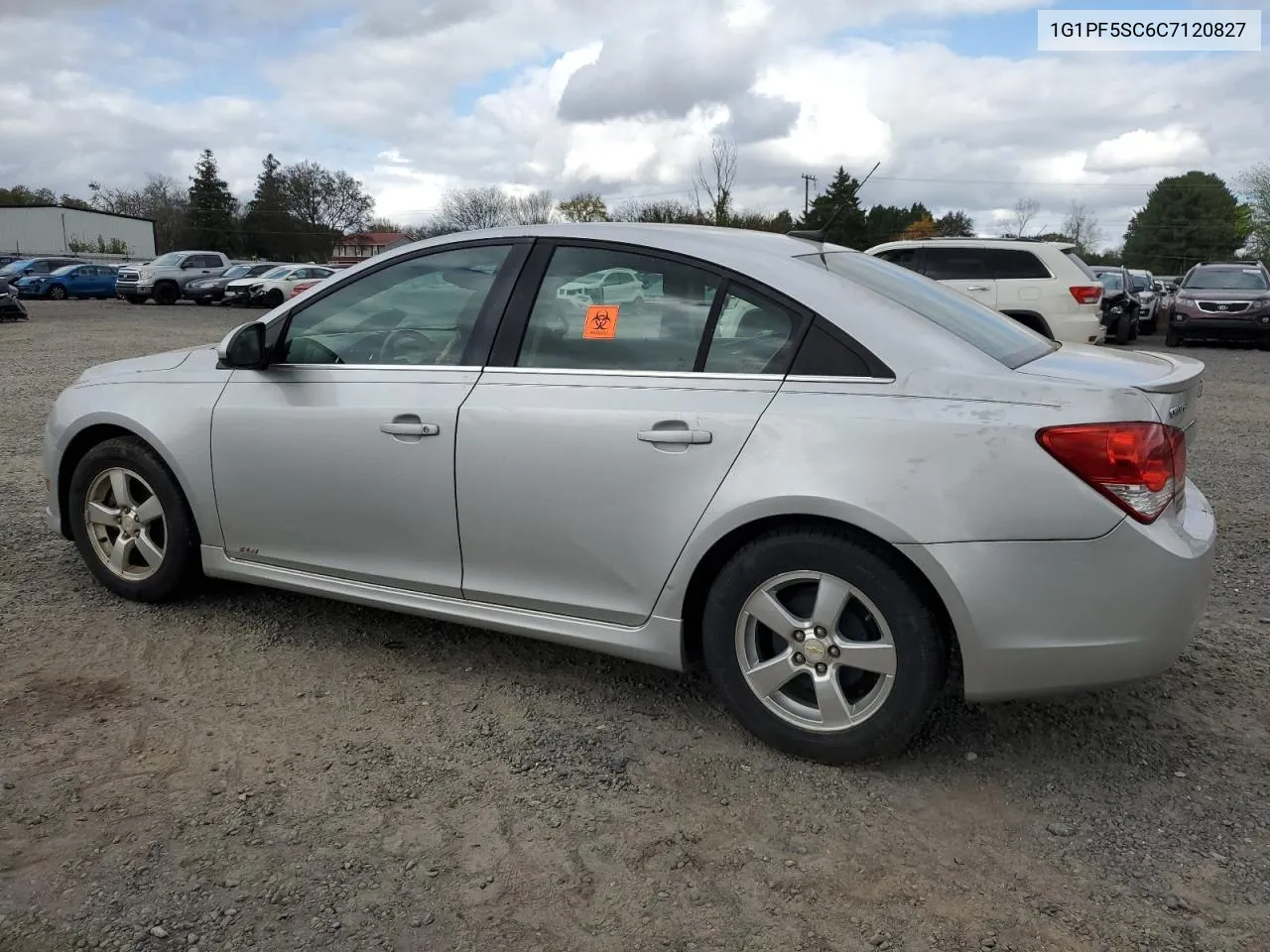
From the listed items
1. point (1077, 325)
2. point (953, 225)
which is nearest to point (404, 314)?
point (1077, 325)

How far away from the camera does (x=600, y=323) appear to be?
3314 mm

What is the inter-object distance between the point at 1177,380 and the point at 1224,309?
18078 mm

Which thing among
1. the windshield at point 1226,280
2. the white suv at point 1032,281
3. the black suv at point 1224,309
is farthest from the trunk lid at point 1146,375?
the windshield at point 1226,280

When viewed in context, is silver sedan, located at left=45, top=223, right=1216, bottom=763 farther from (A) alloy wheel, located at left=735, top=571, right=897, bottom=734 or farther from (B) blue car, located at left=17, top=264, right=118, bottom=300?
(B) blue car, located at left=17, top=264, right=118, bottom=300

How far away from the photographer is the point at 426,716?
336cm

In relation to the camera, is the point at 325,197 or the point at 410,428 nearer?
the point at 410,428

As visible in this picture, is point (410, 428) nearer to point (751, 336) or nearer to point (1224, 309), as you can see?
point (751, 336)

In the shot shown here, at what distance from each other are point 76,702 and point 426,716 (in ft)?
3.95

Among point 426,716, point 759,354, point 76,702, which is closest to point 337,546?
point 426,716

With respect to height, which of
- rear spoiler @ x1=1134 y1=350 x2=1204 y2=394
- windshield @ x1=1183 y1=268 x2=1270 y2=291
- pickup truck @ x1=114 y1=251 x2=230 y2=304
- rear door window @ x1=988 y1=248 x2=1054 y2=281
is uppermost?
pickup truck @ x1=114 y1=251 x2=230 y2=304

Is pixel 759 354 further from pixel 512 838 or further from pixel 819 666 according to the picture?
pixel 512 838

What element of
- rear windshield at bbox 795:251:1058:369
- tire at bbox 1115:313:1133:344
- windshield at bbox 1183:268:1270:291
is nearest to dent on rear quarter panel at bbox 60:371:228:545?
rear windshield at bbox 795:251:1058:369

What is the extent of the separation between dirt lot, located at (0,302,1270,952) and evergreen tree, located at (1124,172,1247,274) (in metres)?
85.9

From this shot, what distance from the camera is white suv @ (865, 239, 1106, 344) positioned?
1220cm
